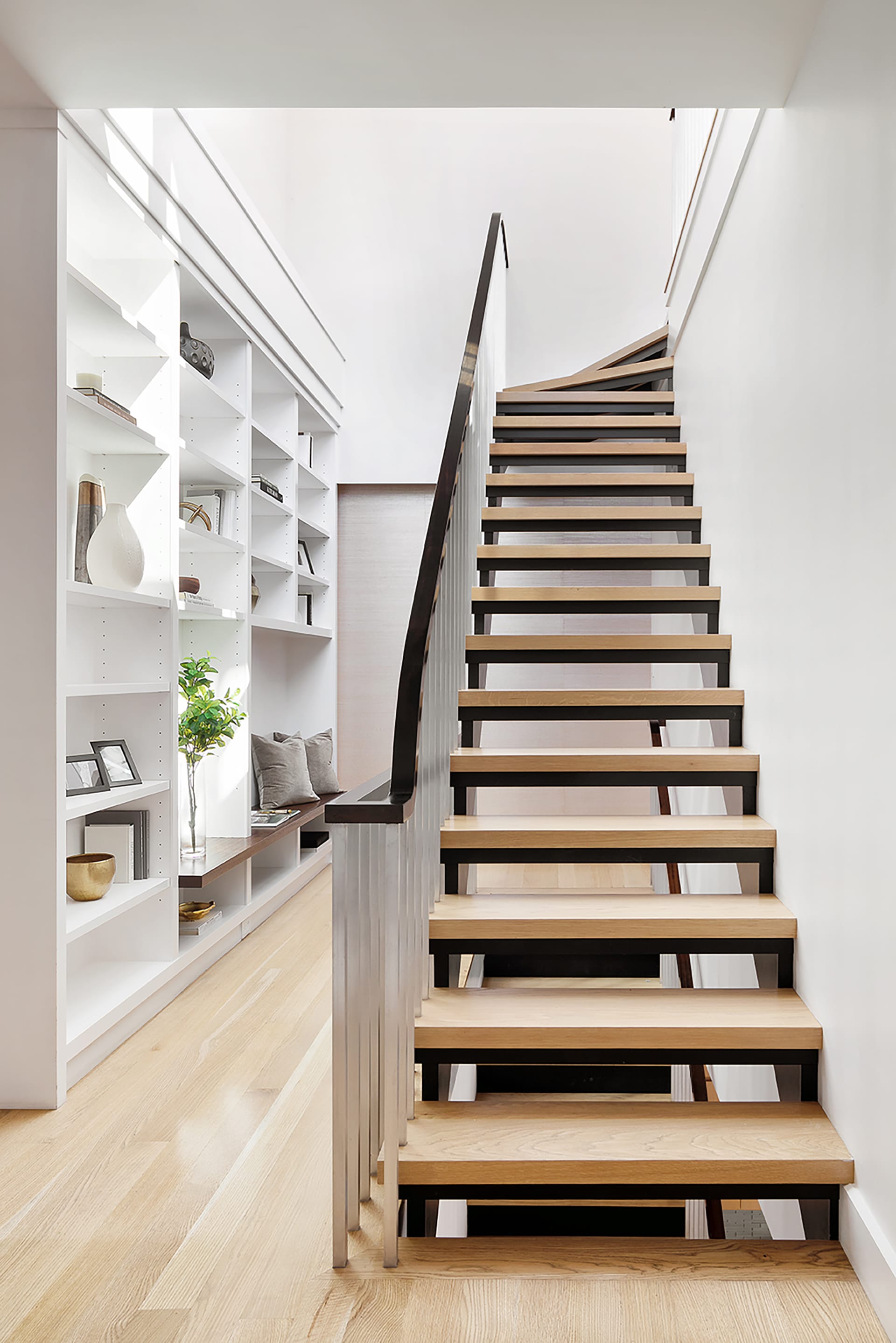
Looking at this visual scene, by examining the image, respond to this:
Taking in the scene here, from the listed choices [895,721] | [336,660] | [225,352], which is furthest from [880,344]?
[336,660]

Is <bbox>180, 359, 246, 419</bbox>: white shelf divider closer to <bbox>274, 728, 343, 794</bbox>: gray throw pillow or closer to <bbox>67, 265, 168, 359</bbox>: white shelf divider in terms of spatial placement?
<bbox>67, 265, 168, 359</bbox>: white shelf divider

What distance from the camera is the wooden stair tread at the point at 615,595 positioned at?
10.6 feet

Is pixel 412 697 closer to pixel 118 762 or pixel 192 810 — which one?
pixel 118 762

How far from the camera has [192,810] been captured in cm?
362

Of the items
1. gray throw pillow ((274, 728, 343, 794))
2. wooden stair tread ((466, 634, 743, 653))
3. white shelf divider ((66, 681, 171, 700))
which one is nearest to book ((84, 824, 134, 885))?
white shelf divider ((66, 681, 171, 700))

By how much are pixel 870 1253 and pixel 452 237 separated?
598cm

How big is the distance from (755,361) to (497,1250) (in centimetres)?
231

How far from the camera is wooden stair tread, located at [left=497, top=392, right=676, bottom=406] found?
14.6 feet

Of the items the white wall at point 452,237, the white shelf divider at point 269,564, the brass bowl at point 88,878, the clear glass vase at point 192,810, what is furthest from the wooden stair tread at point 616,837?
the white wall at point 452,237

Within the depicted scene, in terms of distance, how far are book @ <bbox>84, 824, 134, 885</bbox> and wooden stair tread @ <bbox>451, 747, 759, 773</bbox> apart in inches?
45.0

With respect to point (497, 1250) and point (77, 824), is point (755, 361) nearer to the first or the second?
point (497, 1250)

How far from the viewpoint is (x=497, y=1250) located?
1.75 metres

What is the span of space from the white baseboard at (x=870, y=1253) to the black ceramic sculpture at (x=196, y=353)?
11.2ft

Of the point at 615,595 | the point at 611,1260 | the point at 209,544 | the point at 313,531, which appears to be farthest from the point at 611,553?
the point at 313,531
